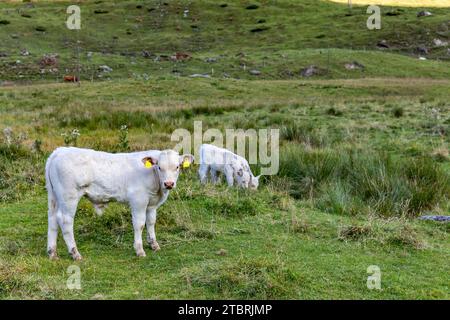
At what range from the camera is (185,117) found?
2347cm

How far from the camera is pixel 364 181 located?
1180cm

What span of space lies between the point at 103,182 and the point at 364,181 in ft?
19.9

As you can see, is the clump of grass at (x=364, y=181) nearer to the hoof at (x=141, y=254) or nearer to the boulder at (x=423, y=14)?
the hoof at (x=141, y=254)

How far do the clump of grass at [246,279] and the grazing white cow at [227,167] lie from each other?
540 cm

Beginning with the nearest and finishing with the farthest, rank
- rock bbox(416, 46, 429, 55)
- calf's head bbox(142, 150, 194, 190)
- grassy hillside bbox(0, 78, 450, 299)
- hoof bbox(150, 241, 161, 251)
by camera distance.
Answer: grassy hillside bbox(0, 78, 450, 299)
calf's head bbox(142, 150, 194, 190)
hoof bbox(150, 241, 161, 251)
rock bbox(416, 46, 429, 55)

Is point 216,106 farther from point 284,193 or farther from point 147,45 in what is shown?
point 147,45

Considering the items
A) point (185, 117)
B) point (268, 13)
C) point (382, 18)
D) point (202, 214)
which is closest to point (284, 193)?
point (202, 214)

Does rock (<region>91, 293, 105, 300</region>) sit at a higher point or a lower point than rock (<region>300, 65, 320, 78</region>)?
higher

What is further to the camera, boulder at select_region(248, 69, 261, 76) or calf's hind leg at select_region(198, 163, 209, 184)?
boulder at select_region(248, 69, 261, 76)

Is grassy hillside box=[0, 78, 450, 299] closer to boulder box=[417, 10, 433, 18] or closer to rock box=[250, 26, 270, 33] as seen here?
rock box=[250, 26, 270, 33]

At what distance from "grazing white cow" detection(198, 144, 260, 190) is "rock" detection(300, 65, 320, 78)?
35.9 meters

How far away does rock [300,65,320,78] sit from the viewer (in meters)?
48.2

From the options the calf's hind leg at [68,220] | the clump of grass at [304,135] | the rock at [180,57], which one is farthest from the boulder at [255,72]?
the calf's hind leg at [68,220]

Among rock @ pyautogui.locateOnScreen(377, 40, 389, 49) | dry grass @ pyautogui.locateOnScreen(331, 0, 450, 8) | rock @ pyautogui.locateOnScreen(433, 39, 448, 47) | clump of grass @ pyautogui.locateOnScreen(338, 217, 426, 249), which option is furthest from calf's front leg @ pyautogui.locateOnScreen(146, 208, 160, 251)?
dry grass @ pyautogui.locateOnScreen(331, 0, 450, 8)
